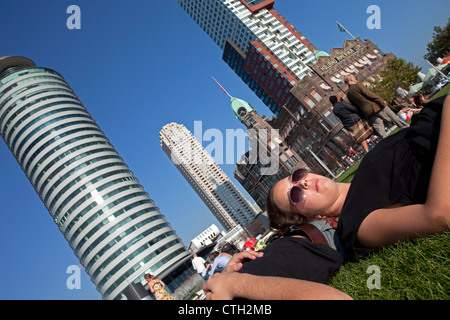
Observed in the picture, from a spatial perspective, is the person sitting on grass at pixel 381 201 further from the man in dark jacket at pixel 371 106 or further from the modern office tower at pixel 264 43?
the modern office tower at pixel 264 43

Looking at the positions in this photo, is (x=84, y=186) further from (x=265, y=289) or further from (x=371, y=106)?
(x=265, y=289)

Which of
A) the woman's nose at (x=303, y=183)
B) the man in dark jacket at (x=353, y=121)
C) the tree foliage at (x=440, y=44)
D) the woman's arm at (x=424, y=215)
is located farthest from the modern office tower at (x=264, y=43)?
the woman's arm at (x=424, y=215)

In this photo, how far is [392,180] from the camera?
2.49 meters

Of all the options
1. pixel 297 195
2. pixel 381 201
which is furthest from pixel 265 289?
pixel 297 195

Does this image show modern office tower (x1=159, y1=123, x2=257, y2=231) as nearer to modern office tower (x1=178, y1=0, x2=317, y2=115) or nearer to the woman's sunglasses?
modern office tower (x1=178, y1=0, x2=317, y2=115)

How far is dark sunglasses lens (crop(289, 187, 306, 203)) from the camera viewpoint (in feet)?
10.3

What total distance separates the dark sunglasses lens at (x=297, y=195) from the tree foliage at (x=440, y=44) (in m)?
44.3

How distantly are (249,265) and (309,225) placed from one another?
973 mm

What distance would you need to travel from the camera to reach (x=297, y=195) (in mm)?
3172

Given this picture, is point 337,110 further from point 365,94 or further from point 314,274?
point 314,274

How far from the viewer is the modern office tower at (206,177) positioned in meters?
174

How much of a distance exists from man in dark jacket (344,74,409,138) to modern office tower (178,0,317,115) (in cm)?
7831

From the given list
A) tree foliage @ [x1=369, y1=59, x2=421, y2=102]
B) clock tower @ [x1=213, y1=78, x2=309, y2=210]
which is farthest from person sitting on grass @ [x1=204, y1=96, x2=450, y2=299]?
clock tower @ [x1=213, y1=78, x2=309, y2=210]

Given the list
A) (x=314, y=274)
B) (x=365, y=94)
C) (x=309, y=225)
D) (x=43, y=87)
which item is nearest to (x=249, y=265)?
(x=314, y=274)
